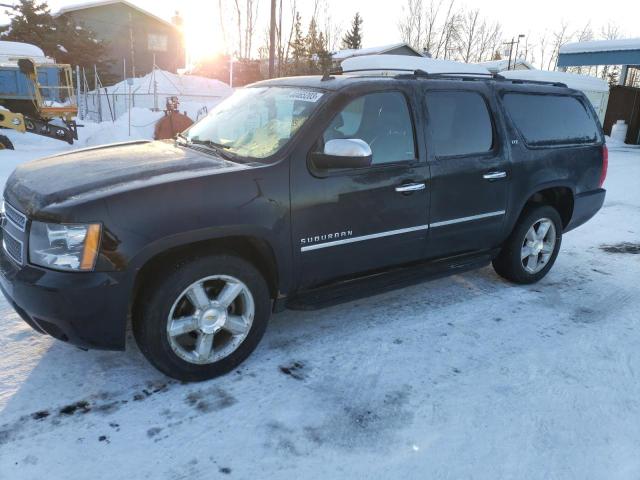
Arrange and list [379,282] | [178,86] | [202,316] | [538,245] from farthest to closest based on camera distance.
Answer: [178,86], [538,245], [379,282], [202,316]

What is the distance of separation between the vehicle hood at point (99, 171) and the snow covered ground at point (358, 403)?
109 centimetres

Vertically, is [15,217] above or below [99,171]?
below

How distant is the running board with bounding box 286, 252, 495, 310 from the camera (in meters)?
3.54

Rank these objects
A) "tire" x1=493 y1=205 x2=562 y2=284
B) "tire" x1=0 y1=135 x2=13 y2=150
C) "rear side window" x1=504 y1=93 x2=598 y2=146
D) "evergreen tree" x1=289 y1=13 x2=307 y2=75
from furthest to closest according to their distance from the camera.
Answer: "evergreen tree" x1=289 y1=13 x2=307 y2=75, "tire" x1=0 y1=135 x2=13 y2=150, "tire" x1=493 y1=205 x2=562 y2=284, "rear side window" x1=504 y1=93 x2=598 y2=146

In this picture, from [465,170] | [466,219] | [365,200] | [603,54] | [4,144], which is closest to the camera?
[365,200]

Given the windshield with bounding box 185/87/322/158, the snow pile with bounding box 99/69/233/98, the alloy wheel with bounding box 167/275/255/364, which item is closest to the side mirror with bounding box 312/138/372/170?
the windshield with bounding box 185/87/322/158

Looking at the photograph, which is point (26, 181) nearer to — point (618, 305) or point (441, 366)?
point (441, 366)

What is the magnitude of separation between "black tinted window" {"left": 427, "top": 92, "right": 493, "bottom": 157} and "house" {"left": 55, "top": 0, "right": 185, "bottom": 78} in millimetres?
37376

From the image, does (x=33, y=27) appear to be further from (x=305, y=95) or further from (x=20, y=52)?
(x=305, y=95)

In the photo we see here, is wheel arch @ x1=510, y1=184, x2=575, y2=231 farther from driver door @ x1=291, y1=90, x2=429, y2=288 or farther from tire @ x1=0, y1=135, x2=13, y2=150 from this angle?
tire @ x1=0, y1=135, x2=13, y2=150

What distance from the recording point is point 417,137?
388cm

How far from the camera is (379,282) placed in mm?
3881

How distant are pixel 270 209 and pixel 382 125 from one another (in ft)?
3.77

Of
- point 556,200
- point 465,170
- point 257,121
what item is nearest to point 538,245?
point 556,200
